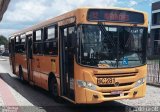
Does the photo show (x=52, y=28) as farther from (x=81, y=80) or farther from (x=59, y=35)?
(x=81, y=80)

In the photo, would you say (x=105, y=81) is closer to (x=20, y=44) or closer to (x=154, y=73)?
(x=20, y=44)

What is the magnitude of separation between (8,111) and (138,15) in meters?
4.70

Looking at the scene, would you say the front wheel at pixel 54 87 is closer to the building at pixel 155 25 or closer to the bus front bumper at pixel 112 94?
the bus front bumper at pixel 112 94

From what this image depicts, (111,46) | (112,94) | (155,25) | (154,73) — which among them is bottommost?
(154,73)

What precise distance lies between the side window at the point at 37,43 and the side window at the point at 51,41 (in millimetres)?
789

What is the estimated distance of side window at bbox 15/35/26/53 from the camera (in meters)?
18.2

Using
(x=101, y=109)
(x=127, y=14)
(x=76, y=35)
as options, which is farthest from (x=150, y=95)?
(x=76, y=35)

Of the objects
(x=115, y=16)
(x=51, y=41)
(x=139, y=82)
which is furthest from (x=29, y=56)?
(x=139, y=82)

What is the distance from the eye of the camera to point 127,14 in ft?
35.4

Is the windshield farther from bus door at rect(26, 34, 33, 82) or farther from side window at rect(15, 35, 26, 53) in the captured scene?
side window at rect(15, 35, 26, 53)

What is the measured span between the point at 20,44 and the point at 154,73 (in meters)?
7.27

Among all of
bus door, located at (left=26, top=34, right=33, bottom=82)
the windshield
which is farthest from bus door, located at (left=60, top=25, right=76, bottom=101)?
bus door, located at (left=26, top=34, right=33, bottom=82)

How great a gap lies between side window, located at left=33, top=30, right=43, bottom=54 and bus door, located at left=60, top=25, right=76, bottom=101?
282cm

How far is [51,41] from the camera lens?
12.7 m
